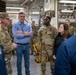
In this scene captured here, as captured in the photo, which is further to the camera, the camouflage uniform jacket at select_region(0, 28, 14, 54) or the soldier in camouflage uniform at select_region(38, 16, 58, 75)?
the soldier in camouflage uniform at select_region(38, 16, 58, 75)

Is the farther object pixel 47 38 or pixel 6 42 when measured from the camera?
pixel 47 38

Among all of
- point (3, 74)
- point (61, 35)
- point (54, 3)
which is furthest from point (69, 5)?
point (3, 74)

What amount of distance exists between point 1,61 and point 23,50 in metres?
3.22

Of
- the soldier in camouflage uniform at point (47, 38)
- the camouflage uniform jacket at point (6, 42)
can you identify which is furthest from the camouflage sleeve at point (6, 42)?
the soldier in camouflage uniform at point (47, 38)

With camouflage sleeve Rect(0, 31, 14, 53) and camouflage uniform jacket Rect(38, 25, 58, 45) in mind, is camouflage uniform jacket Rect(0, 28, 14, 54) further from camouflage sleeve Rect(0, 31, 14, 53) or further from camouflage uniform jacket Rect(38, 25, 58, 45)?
camouflage uniform jacket Rect(38, 25, 58, 45)

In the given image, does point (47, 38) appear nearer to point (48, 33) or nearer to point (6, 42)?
point (48, 33)

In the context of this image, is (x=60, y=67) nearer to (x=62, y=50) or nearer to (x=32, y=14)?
(x=62, y=50)

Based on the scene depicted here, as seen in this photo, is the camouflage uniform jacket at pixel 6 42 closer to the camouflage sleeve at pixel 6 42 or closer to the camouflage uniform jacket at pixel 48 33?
the camouflage sleeve at pixel 6 42

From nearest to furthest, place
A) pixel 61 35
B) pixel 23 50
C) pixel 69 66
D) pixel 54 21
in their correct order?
pixel 69 66, pixel 61 35, pixel 23 50, pixel 54 21

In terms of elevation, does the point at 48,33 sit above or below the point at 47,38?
above

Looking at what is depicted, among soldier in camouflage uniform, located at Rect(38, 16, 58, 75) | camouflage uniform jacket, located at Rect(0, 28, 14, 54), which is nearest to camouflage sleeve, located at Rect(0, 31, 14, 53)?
camouflage uniform jacket, located at Rect(0, 28, 14, 54)

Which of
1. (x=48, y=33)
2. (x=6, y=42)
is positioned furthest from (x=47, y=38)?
(x=6, y=42)

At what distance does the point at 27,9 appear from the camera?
18.9 meters

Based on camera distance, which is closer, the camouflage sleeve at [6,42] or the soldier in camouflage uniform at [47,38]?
the camouflage sleeve at [6,42]
